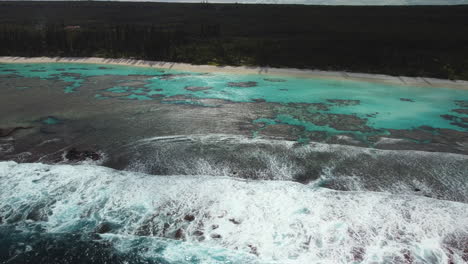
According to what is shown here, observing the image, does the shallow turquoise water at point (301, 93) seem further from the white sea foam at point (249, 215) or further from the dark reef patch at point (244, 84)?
the white sea foam at point (249, 215)

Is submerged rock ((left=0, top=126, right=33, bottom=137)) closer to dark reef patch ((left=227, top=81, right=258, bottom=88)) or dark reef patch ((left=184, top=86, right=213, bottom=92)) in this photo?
dark reef patch ((left=184, top=86, right=213, bottom=92))

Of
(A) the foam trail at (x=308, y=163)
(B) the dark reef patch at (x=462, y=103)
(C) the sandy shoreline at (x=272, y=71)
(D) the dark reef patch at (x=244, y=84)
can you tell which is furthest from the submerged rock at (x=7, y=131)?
(B) the dark reef patch at (x=462, y=103)

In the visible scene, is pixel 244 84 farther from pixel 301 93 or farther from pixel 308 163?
pixel 308 163

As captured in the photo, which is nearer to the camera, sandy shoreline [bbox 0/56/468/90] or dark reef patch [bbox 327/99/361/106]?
dark reef patch [bbox 327/99/361/106]

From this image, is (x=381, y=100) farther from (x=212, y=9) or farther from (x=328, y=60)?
(x=212, y=9)

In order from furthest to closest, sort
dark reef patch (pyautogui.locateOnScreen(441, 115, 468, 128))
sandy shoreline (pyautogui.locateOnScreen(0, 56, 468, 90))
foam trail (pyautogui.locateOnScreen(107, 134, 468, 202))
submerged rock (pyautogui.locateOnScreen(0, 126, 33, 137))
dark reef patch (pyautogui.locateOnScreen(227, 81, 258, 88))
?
sandy shoreline (pyautogui.locateOnScreen(0, 56, 468, 90)) < dark reef patch (pyautogui.locateOnScreen(227, 81, 258, 88)) < dark reef patch (pyautogui.locateOnScreen(441, 115, 468, 128)) < submerged rock (pyautogui.locateOnScreen(0, 126, 33, 137)) < foam trail (pyautogui.locateOnScreen(107, 134, 468, 202))

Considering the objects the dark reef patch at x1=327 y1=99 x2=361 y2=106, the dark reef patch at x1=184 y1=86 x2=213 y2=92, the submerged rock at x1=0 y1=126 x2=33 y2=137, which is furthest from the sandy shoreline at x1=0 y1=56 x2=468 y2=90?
the submerged rock at x1=0 y1=126 x2=33 y2=137
